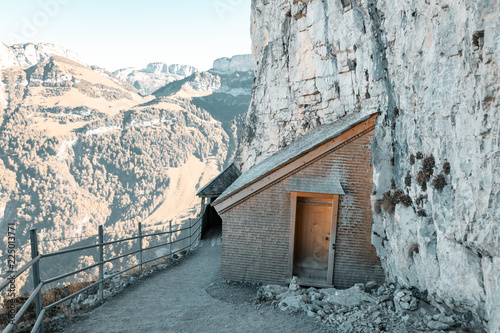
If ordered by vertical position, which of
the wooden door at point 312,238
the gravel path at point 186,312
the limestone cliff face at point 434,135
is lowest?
the gravel path at point 186,312

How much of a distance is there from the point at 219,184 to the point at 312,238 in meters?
12.1

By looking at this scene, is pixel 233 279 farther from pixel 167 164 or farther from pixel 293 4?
pixel 167 164

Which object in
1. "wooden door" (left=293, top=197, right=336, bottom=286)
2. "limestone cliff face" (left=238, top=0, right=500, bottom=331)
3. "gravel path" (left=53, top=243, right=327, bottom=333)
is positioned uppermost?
"limestone cliff face" (left=238, top=0, right=500, bottom=331)

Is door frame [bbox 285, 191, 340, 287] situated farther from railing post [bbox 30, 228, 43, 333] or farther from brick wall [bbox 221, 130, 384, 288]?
railing post [bbox 30, 228, 43, 333]

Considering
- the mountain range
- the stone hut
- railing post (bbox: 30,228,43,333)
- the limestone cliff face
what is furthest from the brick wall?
the mountain range

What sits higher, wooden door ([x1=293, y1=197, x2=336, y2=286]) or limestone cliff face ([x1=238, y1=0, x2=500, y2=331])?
limestone cliff face ([x1=238, y1=0, x2=500, y2=331])

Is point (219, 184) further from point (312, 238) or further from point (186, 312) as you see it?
point (186, 312)

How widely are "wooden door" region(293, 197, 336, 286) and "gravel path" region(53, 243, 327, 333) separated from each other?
1.85 meters

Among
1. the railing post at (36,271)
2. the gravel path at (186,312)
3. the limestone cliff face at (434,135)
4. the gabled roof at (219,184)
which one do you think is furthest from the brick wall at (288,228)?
the gabled roof at (219,184)

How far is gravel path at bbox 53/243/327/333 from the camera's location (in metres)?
6.14

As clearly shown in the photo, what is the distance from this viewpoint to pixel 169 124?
575 feet

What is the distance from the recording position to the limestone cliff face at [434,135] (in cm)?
450

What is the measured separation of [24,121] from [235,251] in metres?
191

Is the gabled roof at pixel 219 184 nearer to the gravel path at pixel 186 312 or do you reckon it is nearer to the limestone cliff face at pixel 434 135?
the gravel path at pixel 186 312
